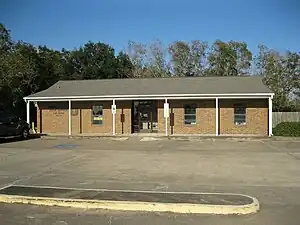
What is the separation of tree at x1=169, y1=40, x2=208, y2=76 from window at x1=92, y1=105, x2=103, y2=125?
2503 centimetres

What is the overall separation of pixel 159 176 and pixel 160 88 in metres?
18.8

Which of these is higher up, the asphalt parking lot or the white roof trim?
the white roof trim

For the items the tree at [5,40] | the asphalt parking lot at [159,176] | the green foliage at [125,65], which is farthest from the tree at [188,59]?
the asphalt parking lot at [159,176]

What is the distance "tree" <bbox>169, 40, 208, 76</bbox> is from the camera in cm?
5347

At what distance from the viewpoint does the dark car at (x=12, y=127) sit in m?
23.9

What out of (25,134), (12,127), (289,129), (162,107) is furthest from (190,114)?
(12,127)

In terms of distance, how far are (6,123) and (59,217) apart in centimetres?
1887

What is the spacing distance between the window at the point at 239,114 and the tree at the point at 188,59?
84.0 feet

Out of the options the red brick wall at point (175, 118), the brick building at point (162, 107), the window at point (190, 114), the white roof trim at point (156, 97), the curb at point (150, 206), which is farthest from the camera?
the window at point (190, 114)

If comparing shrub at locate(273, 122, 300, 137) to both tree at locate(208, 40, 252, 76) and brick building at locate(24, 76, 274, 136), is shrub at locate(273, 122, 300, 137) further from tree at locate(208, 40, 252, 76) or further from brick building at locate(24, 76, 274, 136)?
tree at locate(208, 40, 252, 76)

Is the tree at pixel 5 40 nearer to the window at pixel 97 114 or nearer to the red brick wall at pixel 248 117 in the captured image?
the window at pixel 97 114

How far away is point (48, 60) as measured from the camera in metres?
46.7

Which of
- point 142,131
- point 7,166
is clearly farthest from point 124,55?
point 7,166

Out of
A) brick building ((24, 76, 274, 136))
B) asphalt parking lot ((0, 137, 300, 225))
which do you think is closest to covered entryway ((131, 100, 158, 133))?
brick building ((24, 76, 274, 136))
